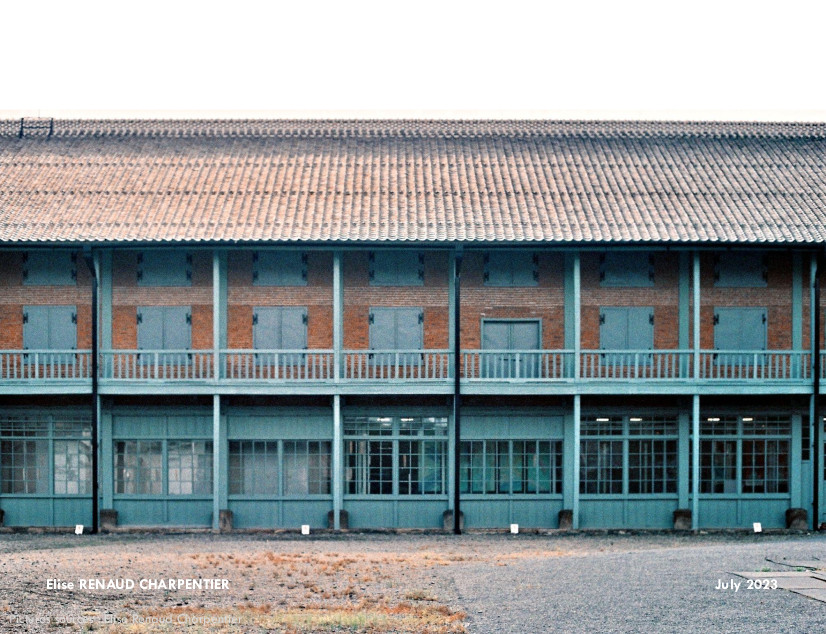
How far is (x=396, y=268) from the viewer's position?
2977cm

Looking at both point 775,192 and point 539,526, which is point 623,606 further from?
point 775,192

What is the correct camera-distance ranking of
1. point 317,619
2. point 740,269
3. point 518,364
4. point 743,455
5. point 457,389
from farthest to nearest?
1. point 740,269
2. point 743,455
3. point 518,364
4. point 457,389
5. point 317,619

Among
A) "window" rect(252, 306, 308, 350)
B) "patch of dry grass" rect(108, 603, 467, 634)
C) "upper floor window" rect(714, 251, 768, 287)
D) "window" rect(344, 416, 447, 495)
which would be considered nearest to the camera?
"patch of dry grass" rect(108, 603, 467, 634)

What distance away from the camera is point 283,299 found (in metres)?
29.7

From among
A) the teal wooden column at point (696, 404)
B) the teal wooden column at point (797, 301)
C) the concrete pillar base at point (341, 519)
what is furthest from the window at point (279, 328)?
the teal wooden column at point (797, 301)

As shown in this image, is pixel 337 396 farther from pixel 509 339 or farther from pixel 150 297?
pixel 150 297

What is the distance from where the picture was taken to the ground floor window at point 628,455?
29578 millimetres

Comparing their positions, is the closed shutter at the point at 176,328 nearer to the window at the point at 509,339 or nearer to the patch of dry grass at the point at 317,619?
the window at the point at 509,339

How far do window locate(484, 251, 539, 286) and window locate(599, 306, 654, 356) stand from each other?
2028 mm

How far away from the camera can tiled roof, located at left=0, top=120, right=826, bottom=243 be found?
94.3ft

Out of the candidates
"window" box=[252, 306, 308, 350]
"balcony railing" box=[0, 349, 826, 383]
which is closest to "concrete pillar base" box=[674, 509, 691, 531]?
"balcony railing" box=[0, 349, 826, 383]

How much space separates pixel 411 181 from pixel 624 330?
268 inches

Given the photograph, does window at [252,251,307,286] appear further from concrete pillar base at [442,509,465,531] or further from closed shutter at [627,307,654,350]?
closed shutter at [627,307,654,350]

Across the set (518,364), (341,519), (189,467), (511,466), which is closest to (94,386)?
(189,467)
